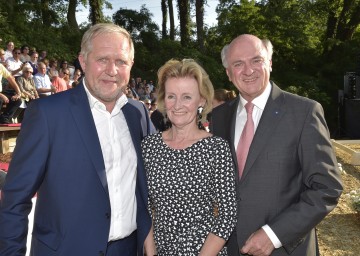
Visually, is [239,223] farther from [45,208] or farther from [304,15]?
[304,15]

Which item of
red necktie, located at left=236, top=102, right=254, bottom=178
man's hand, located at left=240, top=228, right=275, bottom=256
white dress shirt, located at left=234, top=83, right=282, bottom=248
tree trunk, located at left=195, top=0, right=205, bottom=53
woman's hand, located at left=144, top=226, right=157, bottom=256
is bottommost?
woman's hand, located at left=144, top=226, right=157, bottom=256

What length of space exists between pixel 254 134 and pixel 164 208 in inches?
30.8

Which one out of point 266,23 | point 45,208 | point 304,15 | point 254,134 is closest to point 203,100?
point 254,134

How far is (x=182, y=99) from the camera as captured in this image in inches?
110

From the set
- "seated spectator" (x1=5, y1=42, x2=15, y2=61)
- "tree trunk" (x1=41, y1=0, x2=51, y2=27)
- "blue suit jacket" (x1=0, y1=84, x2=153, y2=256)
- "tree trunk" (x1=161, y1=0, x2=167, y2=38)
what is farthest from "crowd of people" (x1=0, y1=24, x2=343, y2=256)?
"tree trunk" (x1=161, y1=0, x2=167, y2=38)

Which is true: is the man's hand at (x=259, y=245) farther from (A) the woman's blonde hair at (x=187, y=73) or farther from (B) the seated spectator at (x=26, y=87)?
(B) the seated spectator at (x=26, y=87)

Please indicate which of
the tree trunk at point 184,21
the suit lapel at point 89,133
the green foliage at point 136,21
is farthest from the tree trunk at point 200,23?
the suit lapel at point 89,133

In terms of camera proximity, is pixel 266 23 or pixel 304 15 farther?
pixel 304 15

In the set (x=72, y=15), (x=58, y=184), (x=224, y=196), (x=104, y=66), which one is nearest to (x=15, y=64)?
(x=104, y=66)

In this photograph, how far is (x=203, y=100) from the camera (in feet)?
9.65

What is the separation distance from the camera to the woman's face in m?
2.79

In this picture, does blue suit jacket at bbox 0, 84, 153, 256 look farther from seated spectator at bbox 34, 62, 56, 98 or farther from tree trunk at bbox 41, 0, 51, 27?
tree trunk at bbox 41, 0, 51, 27

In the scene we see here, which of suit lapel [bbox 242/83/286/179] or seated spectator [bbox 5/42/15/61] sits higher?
seated spectator [bbox 5/42/15/61]

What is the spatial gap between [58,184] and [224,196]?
101cm
